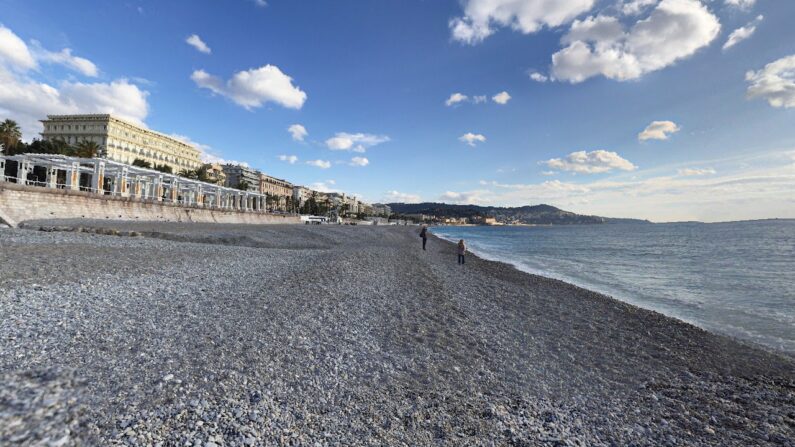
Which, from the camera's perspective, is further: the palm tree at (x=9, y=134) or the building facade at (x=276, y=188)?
the building facade at (x=276, y=188)

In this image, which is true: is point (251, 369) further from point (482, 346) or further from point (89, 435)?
point (482, 346)

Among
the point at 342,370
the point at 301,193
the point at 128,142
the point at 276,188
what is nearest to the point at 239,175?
the point at 276,188

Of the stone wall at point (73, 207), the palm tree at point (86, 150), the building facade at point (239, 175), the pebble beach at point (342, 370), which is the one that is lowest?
the pebble beach at point (342, 370)

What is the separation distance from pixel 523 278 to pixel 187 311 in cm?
1456

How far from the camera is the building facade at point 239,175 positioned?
136625 millimetres

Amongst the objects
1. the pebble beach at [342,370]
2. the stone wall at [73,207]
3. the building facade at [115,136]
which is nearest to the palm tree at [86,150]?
the stone wall at [73,207]

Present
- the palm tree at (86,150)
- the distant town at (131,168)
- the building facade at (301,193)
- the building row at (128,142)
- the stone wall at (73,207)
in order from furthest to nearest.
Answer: the building facade at (301,193)
the building row at (128,142)
the palm tree at (86,150)
the distant town at (131,168)
the stone wall at (73,207)

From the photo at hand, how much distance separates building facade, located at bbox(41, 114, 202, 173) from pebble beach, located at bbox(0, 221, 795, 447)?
93.1 metres

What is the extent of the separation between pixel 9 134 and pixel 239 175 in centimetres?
8452

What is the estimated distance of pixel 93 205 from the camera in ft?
105

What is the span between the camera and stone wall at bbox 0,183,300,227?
2391 cm

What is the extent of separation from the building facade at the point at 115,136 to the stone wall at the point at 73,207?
169ft

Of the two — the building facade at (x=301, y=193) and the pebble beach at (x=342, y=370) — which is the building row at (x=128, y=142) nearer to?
the building facade at (x=301, y=193)

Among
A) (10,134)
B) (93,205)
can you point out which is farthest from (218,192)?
(93,205)
